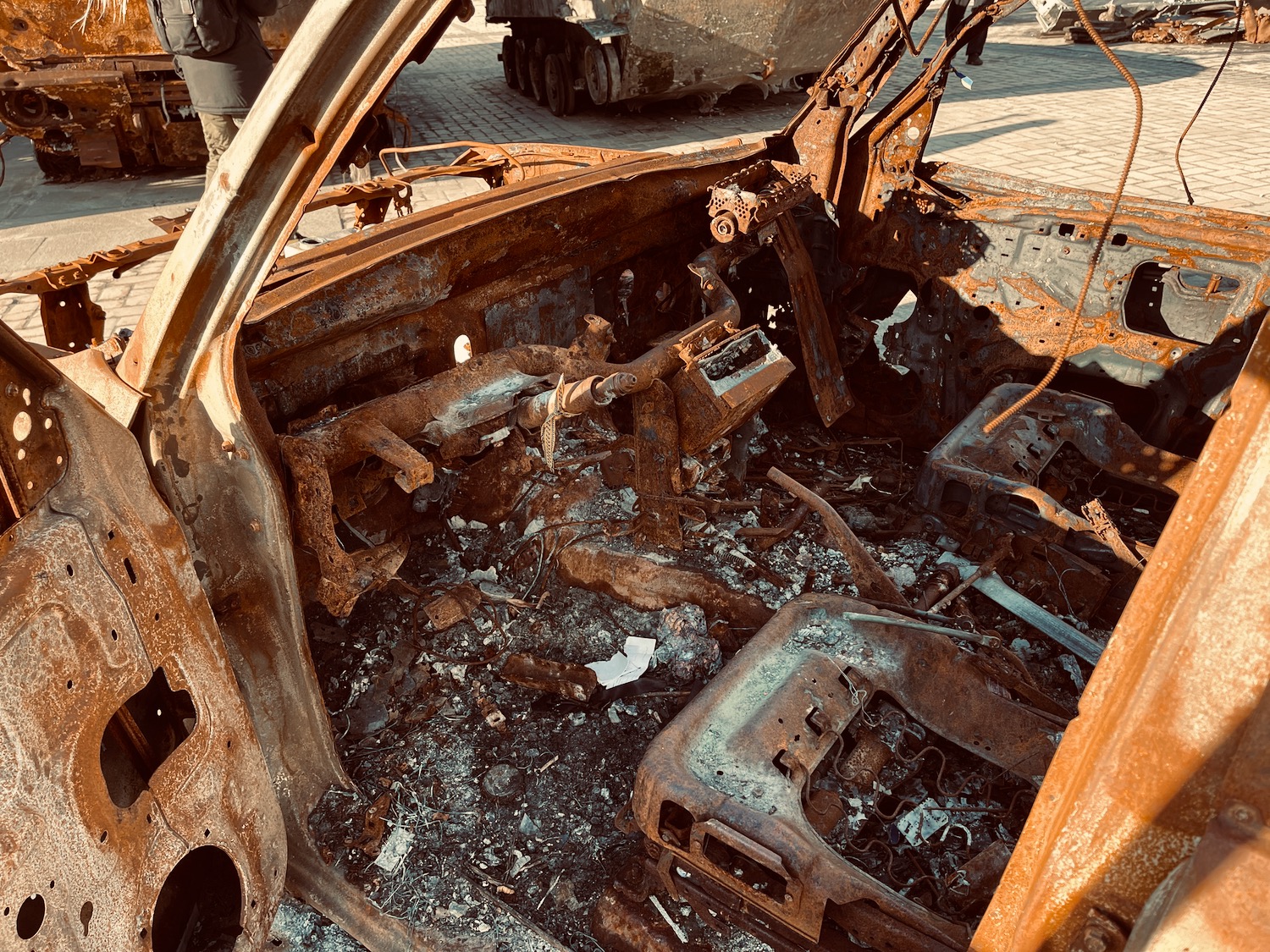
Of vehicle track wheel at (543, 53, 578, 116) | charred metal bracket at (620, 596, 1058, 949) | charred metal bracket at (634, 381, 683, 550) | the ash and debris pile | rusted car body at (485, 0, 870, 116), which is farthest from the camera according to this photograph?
vehicle track wheel at (543, 53, 578, 116)

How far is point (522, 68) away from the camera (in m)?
12.8

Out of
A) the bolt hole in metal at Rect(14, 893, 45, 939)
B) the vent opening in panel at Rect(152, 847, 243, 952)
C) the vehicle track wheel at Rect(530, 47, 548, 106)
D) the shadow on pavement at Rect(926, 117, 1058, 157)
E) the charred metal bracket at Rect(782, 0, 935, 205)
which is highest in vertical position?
the charred metal bracket at Rect(782, 0, 935, 205)

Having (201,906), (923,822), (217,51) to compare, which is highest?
(217,51)

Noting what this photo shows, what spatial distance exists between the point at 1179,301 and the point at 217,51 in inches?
206

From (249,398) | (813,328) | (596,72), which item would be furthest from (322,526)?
(596,72)

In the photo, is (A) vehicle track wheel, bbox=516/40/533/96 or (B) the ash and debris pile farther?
(A) vehicle track wheel, bbox=516/40/533/96

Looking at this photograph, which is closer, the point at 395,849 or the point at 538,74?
the point at 395,849

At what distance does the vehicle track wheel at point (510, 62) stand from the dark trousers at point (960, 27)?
6.30 metres

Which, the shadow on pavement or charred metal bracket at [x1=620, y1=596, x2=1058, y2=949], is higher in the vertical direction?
the shadow on pavement

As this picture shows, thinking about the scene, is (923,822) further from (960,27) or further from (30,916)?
(960,27)

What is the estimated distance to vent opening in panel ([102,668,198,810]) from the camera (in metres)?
1.67

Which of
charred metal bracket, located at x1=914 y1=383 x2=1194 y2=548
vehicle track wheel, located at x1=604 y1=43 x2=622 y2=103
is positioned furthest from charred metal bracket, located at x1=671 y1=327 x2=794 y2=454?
vehicle track wheel, located at x1=604 y1=43 x2=622 y2=103

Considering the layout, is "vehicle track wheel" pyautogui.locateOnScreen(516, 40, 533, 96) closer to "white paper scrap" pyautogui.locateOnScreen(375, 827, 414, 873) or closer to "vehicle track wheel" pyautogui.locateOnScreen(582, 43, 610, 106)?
"vehicle track wheel" pyautogui.locateOnScreen(582, 43, 610, 106)

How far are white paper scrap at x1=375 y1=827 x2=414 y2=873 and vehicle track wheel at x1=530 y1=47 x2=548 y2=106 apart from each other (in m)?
11.7
